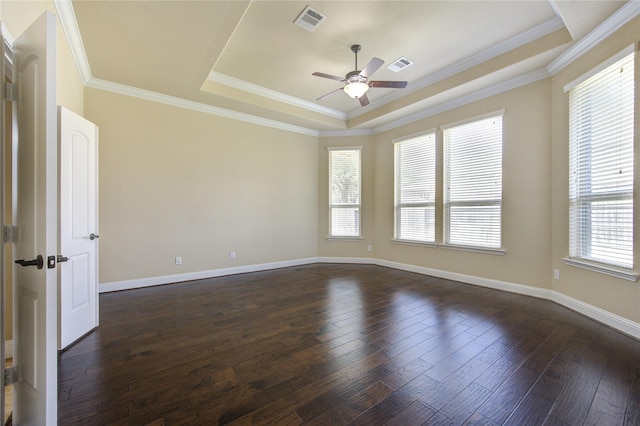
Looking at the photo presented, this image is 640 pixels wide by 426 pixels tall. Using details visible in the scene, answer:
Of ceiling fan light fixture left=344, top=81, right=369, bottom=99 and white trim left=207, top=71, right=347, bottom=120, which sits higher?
white trim left=207, top=71, right=347, bottom=120

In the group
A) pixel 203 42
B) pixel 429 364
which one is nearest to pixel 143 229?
pixel 203 42

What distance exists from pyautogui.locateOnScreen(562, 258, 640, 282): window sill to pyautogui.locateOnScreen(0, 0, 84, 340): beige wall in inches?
205

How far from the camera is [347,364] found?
6.87ft

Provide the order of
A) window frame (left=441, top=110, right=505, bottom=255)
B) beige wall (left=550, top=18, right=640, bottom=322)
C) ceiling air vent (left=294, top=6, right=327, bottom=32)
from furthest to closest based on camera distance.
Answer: window frame (left=441, top=110, right=505, bottom=255)
ceiling air vent (left=294, top=6, right=327, bottom=32)
beige wall (left=550, top=18, right=640, bottom=322)

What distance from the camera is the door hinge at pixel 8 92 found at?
1.43 metres

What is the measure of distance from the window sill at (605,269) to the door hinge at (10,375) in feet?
15.4

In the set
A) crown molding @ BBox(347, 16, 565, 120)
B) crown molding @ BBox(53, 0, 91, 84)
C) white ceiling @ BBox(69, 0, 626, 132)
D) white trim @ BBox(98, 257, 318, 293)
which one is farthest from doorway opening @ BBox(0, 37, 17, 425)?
crown molding @ BBox(347, 16, 565, 120)

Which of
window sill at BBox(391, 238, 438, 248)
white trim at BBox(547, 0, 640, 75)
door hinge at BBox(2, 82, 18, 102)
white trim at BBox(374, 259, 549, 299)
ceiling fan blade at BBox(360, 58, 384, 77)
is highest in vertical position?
white trim at BBox(547, 0, 640, 75)

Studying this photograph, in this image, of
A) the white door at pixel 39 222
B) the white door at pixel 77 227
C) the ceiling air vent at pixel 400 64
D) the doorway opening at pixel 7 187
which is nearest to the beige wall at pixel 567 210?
the ceiling air vent at pixel 400 64

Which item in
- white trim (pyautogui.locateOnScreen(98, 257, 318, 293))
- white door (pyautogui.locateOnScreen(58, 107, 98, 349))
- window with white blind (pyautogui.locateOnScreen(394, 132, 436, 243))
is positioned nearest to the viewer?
white door (pyautogui.locateOnScreen(58, 107, 98, 349))

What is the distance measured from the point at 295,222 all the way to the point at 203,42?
3619 millimetres

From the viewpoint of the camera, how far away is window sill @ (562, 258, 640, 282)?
8.41 feet

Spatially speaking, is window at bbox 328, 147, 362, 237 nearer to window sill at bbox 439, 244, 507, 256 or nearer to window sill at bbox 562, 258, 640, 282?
window sill at bbox 439, 244, 507, 256

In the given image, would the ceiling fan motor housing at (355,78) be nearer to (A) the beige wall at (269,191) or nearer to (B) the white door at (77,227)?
(A) the beige wall at (269,191)
